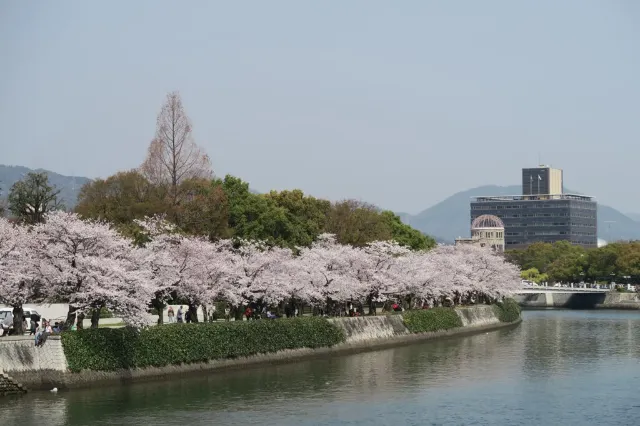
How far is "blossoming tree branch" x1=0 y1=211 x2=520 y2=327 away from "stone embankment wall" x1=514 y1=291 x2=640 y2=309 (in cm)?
6821

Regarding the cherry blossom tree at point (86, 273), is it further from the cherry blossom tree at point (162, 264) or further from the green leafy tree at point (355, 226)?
the green leafy tree at point (355, 226)

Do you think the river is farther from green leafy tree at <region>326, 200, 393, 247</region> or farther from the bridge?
the bridge

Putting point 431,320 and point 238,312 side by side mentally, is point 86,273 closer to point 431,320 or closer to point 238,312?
point 238,312

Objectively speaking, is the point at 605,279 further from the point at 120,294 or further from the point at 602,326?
the point at 120,294

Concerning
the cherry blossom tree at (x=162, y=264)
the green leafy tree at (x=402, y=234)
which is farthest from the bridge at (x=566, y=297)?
the cherry blossom tree at (x=162, y=264)

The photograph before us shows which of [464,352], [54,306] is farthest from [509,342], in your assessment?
[54,306]

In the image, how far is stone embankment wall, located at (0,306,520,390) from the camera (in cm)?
4441

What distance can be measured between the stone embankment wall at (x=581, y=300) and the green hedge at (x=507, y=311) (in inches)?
1713

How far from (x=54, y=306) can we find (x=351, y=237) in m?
37.1

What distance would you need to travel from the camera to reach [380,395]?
4731 centimetres

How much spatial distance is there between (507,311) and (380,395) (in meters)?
62.4

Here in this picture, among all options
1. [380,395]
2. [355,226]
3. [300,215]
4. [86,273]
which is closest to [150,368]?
[86,273]

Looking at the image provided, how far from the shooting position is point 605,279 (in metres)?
182

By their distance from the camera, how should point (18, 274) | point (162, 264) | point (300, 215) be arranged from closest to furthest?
1. point (18, 274)
2. point (162, 264)
3. point (300, 215)
